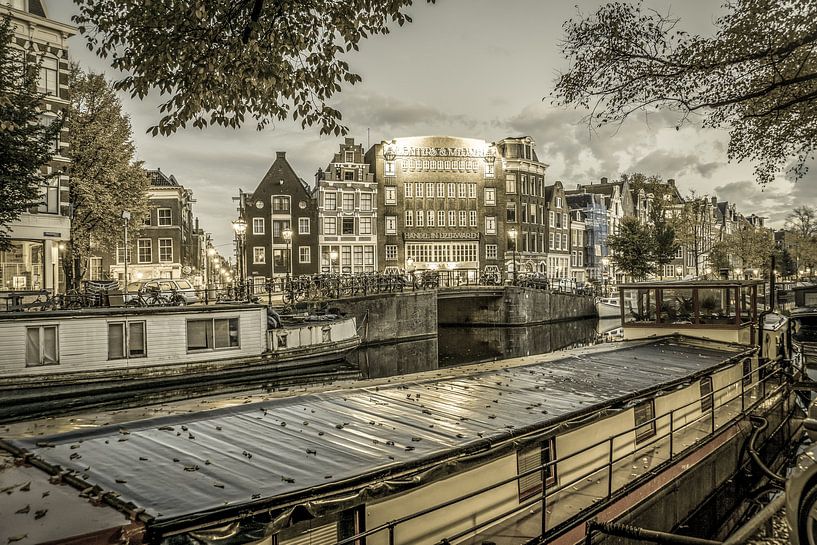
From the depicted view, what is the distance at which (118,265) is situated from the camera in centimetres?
4450

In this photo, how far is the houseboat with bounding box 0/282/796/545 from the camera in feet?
14.3

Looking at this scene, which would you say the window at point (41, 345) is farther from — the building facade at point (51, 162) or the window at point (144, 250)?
the window at point (144, 250)

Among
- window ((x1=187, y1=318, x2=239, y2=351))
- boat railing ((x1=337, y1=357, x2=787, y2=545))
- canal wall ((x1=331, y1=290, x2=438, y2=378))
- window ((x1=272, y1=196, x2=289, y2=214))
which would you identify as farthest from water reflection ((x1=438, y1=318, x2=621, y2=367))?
boat railing ((x1=337, y1=357, x2=787, y2=545))

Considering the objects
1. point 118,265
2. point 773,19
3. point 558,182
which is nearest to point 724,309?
point 773,19

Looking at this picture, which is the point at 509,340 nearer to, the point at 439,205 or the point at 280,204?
the point at 439,205

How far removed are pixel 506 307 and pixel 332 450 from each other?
1520 inches

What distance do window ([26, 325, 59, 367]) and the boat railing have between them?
15.6 meters

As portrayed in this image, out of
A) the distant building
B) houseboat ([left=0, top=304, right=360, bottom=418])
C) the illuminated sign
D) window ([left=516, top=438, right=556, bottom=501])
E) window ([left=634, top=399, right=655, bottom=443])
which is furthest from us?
the illuminated sign

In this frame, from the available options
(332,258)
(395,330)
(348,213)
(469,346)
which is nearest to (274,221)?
(332,258)

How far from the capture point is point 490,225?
58.3 metres

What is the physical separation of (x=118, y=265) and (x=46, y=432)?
42707 millimetres

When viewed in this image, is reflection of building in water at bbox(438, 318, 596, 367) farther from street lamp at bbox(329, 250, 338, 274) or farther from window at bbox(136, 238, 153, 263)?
window at bbox(136, 238, 153, 263)

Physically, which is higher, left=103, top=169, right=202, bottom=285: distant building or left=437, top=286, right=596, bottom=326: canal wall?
left=103, top=169, right=202, bottom=285: distant building

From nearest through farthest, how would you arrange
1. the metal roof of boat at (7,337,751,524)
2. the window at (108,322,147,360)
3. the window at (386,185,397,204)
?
the metal roof of boat at (7,337,751,524) < the window at (108,322,147,360) < the window at (386,185,397,204)
